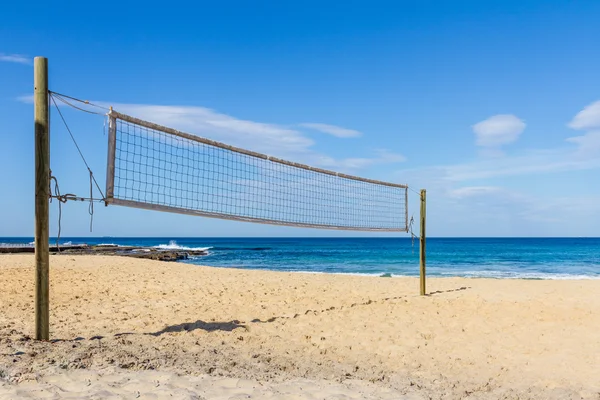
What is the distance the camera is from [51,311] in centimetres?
629

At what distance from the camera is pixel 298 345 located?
4.93 metres

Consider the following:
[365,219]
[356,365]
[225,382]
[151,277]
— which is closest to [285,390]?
[225,382]

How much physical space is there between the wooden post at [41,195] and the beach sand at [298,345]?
31cm

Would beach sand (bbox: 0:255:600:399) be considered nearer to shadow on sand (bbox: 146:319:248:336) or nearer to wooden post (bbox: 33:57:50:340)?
shadow on sand (bbox: 146:319:248:336)

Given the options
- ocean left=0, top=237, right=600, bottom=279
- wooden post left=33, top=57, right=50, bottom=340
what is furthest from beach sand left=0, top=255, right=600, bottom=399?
ocean left=0, top=237, right=600, bottom=279

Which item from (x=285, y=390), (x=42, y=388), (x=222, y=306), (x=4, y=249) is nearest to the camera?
(x=42, y=388)

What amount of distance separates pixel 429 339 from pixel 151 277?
7.48 metres

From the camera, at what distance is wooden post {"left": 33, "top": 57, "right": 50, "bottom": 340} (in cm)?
448

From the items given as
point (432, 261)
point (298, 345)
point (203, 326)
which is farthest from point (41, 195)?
point (432, 261)

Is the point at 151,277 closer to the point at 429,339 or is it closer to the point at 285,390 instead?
the point at 429,339

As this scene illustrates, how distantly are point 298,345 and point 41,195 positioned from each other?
2.92m

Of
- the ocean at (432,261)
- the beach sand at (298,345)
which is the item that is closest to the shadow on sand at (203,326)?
the beach sand at (298,345)

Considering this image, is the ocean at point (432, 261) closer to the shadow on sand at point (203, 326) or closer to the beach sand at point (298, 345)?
the beach sand at point (298, 345)

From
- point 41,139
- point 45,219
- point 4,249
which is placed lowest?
point 4,249
